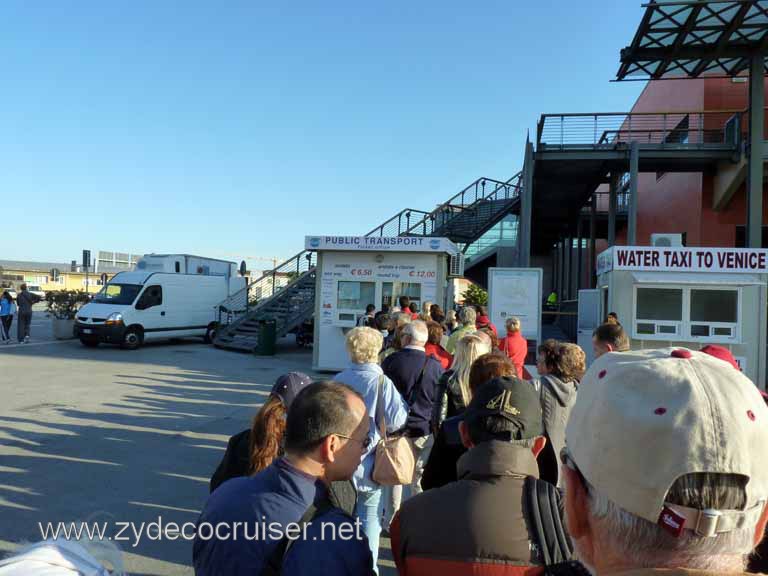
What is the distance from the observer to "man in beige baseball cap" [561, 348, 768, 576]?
3.40 ft

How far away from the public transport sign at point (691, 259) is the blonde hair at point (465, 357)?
9440 millimetres

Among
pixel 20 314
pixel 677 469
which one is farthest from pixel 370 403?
pixel 20 314

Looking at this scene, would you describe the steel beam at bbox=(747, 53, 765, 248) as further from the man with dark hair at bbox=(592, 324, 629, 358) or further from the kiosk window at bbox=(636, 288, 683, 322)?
the man with dark hair at bbox=(592, 324, 629, 358)

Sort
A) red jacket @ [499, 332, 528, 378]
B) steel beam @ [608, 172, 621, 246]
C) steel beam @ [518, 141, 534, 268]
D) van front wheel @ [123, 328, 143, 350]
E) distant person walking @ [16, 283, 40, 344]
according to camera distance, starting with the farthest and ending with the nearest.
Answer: steel beam @ [608, 172, 621, 246]
distant person walking @ [16, 283, 40, 344]
steel beam @ [518, 141, 534, 268]
van front wheel @ [123, 328, 143, 350]
red jacket @ [499, 332, 528, 378]

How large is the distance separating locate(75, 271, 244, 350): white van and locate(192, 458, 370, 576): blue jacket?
18055 mm

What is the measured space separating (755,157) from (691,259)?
22.5 ft

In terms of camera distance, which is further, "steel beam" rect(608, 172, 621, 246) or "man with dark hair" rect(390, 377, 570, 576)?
"steel beam" rect(608, 172, 621, 246)

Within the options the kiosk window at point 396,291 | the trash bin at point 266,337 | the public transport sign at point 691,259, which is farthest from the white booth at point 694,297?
the trash bin at point 266,337

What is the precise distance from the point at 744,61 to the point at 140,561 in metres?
19.9

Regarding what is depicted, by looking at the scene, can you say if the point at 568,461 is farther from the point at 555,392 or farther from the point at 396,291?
the point at 396,291

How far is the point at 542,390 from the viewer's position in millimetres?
4148

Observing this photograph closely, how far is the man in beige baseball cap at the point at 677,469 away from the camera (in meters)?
1.04

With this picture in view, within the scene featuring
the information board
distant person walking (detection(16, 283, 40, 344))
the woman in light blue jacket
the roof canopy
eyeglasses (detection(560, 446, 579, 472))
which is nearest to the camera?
eyeglasses (detection(560, 446, 579, 472))

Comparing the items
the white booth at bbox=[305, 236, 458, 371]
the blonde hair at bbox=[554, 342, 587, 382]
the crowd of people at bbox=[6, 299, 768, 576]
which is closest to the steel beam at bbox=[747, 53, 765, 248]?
the white booth at bbox=[305, 236, 458, 371]
